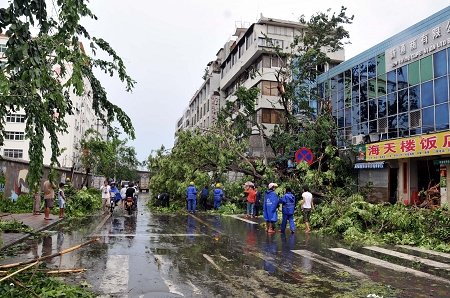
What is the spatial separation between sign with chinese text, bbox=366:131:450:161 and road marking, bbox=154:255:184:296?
15.0 metres

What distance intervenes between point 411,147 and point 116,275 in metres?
17.8

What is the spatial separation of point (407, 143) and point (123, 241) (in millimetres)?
16060

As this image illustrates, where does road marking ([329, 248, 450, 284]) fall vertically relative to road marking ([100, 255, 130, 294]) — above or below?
below

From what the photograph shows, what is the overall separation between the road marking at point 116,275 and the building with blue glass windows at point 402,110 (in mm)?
15863

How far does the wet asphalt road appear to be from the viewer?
6.44m

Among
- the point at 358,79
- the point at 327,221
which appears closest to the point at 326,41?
the point at 358,79

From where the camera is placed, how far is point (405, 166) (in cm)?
2294

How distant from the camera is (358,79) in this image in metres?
26.5

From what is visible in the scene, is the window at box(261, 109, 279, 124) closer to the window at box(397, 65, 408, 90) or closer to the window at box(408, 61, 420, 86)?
the window at box(397, 65, 408, 90)

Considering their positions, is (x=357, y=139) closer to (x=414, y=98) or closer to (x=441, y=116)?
(x=414, y=98)

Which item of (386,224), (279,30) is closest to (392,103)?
(386,224)

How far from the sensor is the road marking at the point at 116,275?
632cm

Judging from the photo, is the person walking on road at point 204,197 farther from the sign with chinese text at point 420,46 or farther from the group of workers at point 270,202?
the sign with chinese text at point 420,46

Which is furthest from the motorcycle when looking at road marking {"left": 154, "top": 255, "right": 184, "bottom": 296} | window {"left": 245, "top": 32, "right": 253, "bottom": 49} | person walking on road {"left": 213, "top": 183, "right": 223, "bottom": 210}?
window {"left": 245, "top": 32, "right": 253, "bottom": 49}
